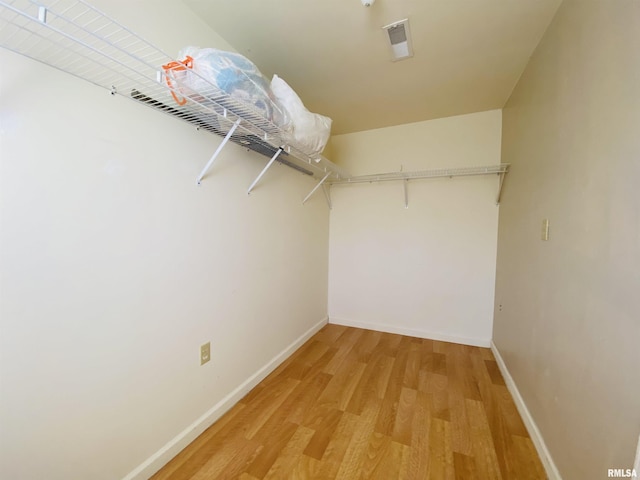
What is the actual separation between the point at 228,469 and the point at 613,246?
1.83m

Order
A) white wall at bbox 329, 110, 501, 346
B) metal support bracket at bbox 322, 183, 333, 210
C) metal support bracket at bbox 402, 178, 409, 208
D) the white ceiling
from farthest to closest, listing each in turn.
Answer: metal support bracket at bbox 322, 183, 333, 210 < metal support bracket at bbox 402, 178, 409, 208 < white wall at bbox 329, 110, 501, 346 < the white ceiling

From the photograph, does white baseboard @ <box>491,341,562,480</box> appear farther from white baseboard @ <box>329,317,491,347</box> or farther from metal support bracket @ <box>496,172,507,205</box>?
metal support bracket @ <box>496,172,507,205</box>

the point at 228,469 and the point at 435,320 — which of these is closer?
the point at 228,469

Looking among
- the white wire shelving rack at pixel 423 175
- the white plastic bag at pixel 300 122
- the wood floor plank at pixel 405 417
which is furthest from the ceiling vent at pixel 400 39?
the wood floor plank at pixel 405 417

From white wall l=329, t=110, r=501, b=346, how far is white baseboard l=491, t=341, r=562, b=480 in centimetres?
67

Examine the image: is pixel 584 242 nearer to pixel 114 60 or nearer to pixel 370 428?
pixel 370 428

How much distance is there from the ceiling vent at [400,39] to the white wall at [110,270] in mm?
1021

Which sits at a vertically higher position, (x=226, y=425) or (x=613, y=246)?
(x=613, y=246)

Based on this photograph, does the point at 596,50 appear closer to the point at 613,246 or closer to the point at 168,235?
the point at 613,246

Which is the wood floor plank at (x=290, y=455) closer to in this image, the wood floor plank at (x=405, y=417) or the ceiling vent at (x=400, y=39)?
the wood floor plank at (x=405, y=417)

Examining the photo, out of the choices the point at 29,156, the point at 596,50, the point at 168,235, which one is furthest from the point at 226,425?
the point at 596,50

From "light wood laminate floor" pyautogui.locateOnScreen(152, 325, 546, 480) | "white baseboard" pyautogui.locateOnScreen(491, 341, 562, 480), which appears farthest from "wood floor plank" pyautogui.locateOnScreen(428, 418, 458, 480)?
"white baseboard" pyautogui.locateOnScreen(491, 341, 562, 480)

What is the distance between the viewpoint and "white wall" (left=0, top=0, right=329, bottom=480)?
0.79 metres

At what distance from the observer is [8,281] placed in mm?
761
